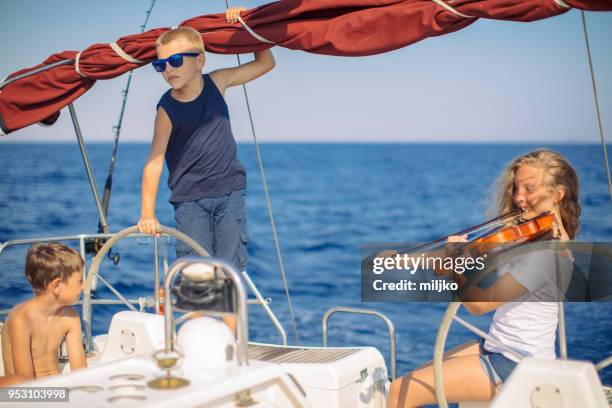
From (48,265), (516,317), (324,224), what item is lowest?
(324,224)

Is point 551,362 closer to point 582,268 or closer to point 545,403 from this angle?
point 545,403

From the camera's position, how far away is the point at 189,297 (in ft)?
7.48

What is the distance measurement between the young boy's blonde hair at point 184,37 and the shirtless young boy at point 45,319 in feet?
3.20

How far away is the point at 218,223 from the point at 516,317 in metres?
1.45

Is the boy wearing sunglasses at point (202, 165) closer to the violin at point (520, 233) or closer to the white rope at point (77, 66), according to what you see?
the white rope at point (77, 66)

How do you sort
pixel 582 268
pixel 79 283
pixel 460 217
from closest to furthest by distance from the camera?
pixel 582 268
pixel 79 283
pixel 460 217

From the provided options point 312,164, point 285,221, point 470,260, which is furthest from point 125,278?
point 312,164

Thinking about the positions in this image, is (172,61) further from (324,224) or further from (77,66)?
(324,224)

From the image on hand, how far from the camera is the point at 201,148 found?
3539 millimetres

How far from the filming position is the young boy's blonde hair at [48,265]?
9.87ft

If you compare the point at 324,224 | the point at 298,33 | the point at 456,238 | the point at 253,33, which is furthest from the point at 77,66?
the point at 324,224

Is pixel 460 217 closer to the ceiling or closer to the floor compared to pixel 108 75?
closer to the floor

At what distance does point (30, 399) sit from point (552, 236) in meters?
1.73

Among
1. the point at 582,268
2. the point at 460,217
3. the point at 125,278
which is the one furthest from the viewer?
the point at 460,217
